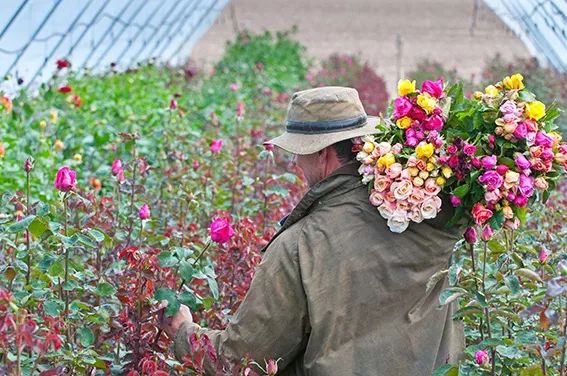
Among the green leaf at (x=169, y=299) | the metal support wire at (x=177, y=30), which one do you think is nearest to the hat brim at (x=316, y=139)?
the green leaf at (x=169, y=299)

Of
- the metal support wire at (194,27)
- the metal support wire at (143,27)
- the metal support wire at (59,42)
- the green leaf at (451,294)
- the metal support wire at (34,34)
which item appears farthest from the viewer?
the metal support wire at (194,27)

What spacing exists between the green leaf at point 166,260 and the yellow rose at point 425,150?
60 centimetres

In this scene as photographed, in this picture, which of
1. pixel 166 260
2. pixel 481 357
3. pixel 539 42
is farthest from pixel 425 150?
pixel 539 42

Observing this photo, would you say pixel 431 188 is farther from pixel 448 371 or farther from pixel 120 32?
pixel 120 32

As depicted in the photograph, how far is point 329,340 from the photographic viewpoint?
2674 millimetres

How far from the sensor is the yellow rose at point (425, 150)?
258cm

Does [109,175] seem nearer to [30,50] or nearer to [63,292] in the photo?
[63,292]

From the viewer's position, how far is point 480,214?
99.2 inches

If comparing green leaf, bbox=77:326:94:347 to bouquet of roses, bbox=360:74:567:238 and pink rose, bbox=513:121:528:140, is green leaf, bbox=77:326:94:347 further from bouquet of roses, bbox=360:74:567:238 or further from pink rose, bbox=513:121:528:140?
pink rose, bbox=513:121:528:140

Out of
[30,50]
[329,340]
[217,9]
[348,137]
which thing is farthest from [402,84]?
[217,9]

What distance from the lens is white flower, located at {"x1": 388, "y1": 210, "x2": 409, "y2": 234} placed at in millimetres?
2604

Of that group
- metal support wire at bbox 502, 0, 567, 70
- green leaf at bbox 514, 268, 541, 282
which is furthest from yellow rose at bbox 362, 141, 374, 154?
metal support wire at bbox 502, 0, 567, 70

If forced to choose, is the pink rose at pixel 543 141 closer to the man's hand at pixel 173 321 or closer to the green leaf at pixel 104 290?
the man's hand at pixel 173 321

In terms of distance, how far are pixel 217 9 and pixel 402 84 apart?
53.6 ft
